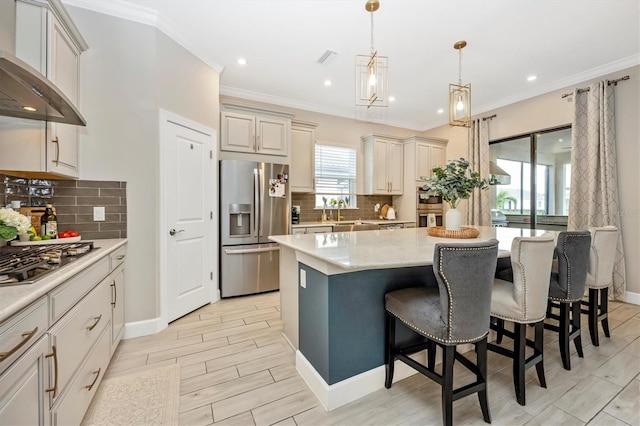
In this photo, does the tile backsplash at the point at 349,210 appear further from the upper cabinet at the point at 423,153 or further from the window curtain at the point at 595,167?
the window curtain at the point at 595,167

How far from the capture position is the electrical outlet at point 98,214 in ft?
7.88

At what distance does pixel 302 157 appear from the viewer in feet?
14.6

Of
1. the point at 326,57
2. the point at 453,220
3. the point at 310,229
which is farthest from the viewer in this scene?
the point at 310,229

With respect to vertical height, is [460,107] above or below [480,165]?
above

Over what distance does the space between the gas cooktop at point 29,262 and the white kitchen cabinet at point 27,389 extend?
265 mm

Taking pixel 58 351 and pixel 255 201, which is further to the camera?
pixel 255 201

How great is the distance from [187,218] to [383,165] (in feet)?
12.1

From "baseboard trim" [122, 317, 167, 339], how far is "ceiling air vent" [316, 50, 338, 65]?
3441 millimetres

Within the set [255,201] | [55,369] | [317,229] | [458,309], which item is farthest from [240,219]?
[458,309]

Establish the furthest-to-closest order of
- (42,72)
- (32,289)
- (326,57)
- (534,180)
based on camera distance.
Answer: (534,180), (326,57), (42,72), (32,289)

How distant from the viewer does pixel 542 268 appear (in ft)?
5.28

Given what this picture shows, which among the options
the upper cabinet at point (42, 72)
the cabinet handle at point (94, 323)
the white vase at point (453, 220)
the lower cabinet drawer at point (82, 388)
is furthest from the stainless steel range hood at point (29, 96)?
the white vase at point (453, 220)

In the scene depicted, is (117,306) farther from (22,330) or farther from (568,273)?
(568,273)

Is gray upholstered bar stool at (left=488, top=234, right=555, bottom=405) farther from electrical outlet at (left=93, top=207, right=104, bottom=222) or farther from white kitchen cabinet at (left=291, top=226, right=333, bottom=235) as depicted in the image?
electrical outlet at (left=93, top=207, right=104, bottom=222)
